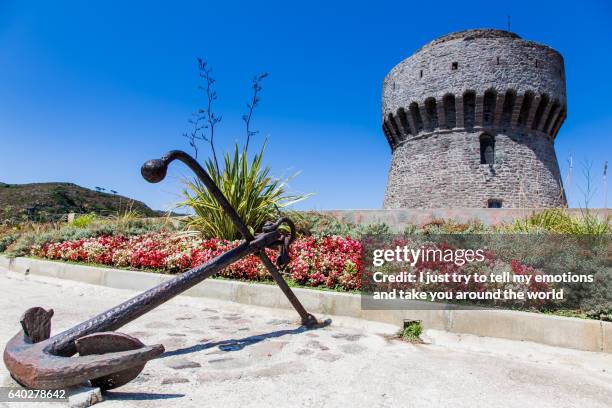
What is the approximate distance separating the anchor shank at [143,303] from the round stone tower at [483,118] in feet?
52.9

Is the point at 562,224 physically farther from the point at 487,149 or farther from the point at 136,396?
the point at 487,149

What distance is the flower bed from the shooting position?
4559 mm

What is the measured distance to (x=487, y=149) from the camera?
59.3ft

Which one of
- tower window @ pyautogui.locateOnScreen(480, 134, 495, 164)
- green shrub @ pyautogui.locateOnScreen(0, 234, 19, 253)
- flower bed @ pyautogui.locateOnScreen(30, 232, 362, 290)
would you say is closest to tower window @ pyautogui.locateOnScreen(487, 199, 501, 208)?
tower window @ pyautogui.locateOnScreen(480, 134, 495, 164)

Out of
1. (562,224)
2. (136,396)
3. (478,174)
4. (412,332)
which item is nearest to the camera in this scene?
(136,396)

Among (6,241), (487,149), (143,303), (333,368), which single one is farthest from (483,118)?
(143,303)

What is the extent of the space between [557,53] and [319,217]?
1738cm

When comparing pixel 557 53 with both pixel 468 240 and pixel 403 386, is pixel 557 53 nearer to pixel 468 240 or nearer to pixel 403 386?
pixel 468 240

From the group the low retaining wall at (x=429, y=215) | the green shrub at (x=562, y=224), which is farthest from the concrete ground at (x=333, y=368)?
the low retaining wall at (x=429, y=215)

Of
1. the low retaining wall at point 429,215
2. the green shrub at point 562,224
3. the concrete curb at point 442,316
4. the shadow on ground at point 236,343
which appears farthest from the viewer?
the low retaining wall at point 429,215

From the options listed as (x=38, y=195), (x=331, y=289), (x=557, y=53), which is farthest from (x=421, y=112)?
(x=38, y=195)

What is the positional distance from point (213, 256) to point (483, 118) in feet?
52.3

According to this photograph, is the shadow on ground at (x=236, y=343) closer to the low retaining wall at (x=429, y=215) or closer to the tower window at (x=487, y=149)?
the low retaining wall at (x=429, y=215)

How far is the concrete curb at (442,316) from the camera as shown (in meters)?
3.07
